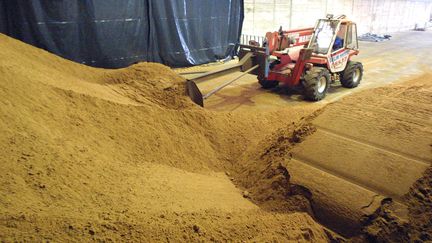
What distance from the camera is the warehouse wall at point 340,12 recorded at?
13250 mm

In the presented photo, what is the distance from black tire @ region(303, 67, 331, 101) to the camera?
7199 mm

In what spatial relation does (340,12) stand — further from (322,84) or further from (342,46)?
(322,84)

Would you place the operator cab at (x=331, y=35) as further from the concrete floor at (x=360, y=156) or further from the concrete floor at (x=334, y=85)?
the concrete floor at (x=360, y=156)

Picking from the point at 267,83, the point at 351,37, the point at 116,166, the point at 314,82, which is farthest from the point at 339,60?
the point at 116,166

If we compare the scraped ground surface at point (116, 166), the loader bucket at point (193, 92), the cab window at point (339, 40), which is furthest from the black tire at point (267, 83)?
the scraped ground surface at point (116, 166)

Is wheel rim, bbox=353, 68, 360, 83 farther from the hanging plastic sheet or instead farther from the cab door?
the hanging plastic sheet

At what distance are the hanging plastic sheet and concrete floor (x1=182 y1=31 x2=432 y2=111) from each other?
99 cm

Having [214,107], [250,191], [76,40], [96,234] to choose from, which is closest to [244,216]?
[250,191]

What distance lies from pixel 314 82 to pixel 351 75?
1.72 metres

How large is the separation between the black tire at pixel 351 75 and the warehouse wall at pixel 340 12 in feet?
17.8

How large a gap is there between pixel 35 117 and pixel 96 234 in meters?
1.74

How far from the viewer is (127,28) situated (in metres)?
9.38

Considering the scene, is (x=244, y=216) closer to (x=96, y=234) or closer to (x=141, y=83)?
(x=96, y=234)

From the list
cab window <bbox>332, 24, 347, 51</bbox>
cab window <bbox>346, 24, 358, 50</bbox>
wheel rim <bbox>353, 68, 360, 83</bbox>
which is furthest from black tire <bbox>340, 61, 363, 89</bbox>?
cab window <bbox>332, 24, 347, 51</bbox>
